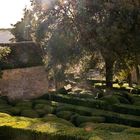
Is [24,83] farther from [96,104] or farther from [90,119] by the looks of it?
[90,119]

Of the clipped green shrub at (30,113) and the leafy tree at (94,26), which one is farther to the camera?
the leafy tree at (94,26)

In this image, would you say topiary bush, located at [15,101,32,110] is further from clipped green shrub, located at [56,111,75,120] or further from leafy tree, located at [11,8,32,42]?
leafy tree, located at [11,8,32,42]

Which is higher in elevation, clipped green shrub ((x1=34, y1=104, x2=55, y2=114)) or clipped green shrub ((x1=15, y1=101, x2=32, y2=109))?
clipped green shrub ((x1=15, y1=101, x2=32, y2=109))

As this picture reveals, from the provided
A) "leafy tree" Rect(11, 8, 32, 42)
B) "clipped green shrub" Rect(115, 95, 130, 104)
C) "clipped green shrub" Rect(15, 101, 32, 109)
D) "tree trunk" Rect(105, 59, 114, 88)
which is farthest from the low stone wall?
"leafy tree" Rect(11, 8, 32, 42)

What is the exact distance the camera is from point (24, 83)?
88.9 feet

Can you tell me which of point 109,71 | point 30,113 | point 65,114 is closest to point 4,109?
point 30,113

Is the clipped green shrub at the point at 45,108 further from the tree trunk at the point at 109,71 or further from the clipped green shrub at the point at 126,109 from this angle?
the tree trunk at the point at 109,71

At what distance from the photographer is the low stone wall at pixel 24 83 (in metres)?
26.0

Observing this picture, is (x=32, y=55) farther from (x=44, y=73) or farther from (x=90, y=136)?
(x=90, y=136)

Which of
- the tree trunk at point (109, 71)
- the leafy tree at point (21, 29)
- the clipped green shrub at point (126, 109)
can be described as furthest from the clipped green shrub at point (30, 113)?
the leafy tree at point (21, 29)

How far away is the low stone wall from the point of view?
26.0m

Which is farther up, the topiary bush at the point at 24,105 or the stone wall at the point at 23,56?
the stone wall at the point at 23,56

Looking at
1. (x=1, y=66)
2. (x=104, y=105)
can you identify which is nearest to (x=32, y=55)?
(x=1, y=66)

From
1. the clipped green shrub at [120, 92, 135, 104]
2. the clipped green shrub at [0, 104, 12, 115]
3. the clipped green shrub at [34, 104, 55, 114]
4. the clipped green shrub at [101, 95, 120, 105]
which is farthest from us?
the clipped green shrub at [120, 92, 135, 104]
